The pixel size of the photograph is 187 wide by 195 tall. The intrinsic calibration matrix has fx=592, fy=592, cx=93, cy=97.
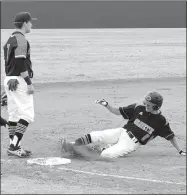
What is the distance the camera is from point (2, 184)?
19.1 feet

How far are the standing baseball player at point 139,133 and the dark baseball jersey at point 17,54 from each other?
102 cm

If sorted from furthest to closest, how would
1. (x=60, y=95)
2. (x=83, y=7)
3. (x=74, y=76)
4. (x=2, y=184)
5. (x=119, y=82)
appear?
(x=83, y=7) < (x=74, y=76) < (x=119, y=82) < (x=60, y=95) < (x=2, y=184)

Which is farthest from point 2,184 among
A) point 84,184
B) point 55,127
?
point 55,127

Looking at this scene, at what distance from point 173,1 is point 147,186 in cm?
2722

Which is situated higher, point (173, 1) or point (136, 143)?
point (173, 1)

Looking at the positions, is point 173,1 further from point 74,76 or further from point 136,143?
point 136,143

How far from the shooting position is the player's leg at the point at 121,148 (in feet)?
23.6

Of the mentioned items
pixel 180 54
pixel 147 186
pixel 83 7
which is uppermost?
pixel 83 7

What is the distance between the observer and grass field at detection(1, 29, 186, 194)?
235 inches

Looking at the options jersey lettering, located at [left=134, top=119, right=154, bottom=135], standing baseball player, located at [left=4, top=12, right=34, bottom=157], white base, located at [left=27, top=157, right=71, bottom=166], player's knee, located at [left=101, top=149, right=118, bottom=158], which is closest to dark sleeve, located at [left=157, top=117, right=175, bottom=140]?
jersey lettering, located at [left=134, top=119, right=154, bottom=135]

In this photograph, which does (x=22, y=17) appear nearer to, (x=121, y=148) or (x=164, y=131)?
(x=121, y=148)

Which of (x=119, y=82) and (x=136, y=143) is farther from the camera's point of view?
(x=119, y=82)

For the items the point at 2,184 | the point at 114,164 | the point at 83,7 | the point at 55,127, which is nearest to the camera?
the point at 2,184

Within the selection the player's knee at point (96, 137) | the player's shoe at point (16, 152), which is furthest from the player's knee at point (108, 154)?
the player's shoe at point (16, 152)
